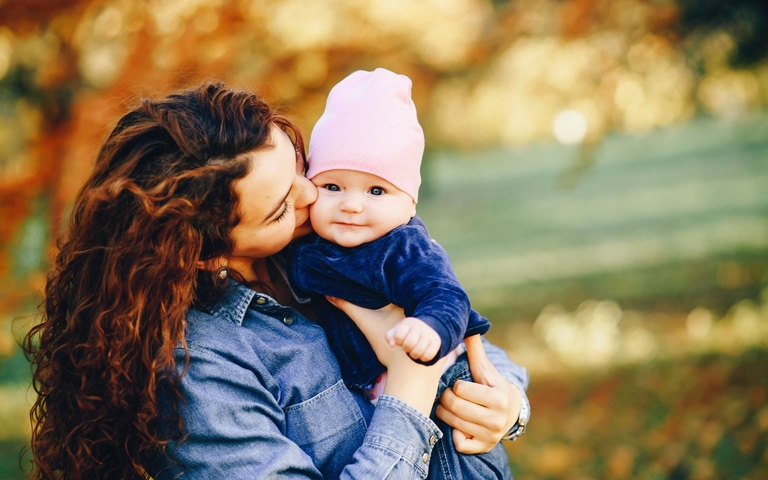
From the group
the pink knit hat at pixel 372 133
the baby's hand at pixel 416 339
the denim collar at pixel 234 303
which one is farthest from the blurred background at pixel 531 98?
the baby's hand at pixel 416 339

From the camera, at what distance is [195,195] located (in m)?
1.75

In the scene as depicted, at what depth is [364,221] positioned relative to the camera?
2035 mm

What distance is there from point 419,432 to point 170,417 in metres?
0.59

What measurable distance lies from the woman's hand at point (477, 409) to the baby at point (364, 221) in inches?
3.4

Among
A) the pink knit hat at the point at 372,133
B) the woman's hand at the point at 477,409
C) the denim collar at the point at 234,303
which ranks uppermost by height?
the pink knit hat at the point at 372,133

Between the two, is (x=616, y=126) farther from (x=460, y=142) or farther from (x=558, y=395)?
(x=460, y=142)

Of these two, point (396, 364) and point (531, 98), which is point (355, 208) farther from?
point (531, 98)

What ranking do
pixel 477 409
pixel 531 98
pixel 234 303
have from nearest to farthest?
pixel 234 303, pixel 477 409, pixel 531 98

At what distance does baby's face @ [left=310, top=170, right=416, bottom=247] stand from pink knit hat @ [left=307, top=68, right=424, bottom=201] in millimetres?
27

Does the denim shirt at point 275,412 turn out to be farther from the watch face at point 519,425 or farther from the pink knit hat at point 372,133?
the pink knit hat at point 372,133

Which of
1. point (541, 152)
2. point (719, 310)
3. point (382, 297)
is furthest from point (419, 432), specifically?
point (541, 152)

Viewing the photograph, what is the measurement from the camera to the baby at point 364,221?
1.98 m

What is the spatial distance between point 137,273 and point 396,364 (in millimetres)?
669

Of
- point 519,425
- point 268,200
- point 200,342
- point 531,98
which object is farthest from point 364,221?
point 531,98
